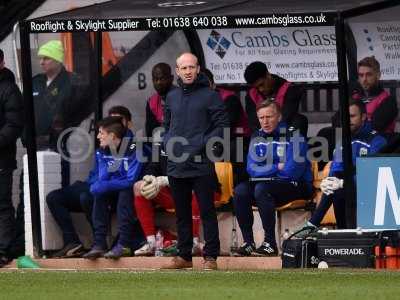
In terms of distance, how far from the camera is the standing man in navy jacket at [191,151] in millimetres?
14930

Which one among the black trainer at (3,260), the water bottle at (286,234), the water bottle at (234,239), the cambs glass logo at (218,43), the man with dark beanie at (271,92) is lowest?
the black trainer at (3,260)

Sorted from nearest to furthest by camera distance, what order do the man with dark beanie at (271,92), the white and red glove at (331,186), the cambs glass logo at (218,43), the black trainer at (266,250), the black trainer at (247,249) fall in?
the white and red glove at (331,186), the black trainer at (266,250), the black trainer at (247,249), the man with dark beanie at (271,92), the cambs glass logo at (218,43)

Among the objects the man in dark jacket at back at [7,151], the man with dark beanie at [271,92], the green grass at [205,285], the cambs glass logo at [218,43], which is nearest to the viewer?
the green grass at [205,285]

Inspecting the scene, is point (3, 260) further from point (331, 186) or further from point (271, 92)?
point (331, 186)

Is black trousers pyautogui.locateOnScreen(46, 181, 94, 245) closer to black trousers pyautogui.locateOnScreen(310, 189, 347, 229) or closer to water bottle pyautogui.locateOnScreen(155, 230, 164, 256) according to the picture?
water bottle pyautogui.locateOnScreen(155, 230, 164, 256)

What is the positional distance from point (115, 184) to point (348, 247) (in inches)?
122

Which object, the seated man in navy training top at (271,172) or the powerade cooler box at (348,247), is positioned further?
the seated man in navy training top at (271,172)

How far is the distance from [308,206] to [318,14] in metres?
2.18

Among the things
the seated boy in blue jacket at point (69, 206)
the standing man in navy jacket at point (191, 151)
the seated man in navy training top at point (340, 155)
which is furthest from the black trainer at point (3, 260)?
the seated man in navy training top at point (340, 155)

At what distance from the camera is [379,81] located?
1609 cm

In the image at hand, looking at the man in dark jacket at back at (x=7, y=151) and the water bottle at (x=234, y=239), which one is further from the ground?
the man in dark jacket at back at (x=7, y=151)

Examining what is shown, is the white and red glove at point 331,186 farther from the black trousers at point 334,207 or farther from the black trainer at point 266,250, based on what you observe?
the black trainer at point 266,250

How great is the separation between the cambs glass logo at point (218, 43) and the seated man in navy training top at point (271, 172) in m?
1.88

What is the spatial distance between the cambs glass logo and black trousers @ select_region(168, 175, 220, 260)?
120 inches
